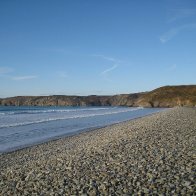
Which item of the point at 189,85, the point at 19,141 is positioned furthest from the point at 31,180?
the point at 189,85

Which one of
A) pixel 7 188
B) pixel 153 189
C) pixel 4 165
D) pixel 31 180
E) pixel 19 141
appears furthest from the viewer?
pixel 19 141

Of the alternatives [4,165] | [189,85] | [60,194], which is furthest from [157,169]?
[189,85]

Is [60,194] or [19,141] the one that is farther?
[19,141]

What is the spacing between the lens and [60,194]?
1063 cm

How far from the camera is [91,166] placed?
1442cm

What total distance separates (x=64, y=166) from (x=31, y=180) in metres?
2.39

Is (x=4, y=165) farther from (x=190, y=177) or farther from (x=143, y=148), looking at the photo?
(x=190, y=177)

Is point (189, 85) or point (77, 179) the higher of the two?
point (189, 85)

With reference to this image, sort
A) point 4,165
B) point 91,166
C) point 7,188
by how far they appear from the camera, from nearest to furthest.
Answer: point 7,188
point 91,166
point 4,165

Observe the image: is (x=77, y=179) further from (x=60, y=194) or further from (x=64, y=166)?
(x=64, y=166)

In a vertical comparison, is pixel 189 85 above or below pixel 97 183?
above

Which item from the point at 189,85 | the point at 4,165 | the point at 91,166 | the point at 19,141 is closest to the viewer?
the point at 91,166

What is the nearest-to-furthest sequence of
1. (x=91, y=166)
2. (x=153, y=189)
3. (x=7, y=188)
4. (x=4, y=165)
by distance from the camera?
(x=153, y=189), (x=7, y=188), (x=91, y=166), (x=4, y=165)

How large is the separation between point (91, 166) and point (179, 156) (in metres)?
4.02
